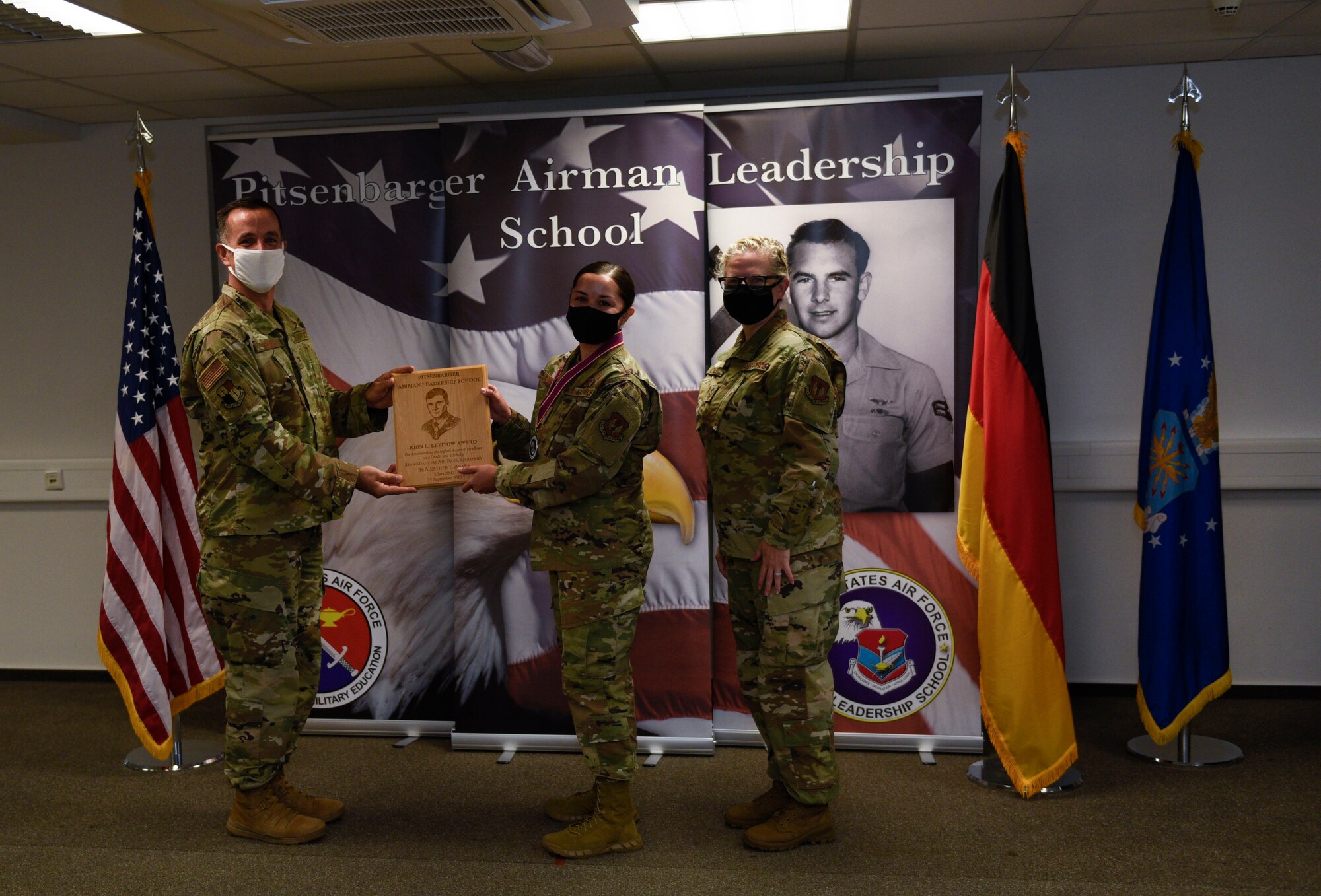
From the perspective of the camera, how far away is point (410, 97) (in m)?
4.53

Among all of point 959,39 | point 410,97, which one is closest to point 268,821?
point 410,97

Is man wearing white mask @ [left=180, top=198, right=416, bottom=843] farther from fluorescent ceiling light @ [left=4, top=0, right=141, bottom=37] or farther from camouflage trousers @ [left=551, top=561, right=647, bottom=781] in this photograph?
fluorescent ceiling light @ [left=4, top=0, right=141, bottom=37]

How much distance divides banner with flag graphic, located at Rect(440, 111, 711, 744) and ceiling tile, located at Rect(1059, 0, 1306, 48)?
5.05ft

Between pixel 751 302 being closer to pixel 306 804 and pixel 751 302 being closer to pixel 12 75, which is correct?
pixel 306 804

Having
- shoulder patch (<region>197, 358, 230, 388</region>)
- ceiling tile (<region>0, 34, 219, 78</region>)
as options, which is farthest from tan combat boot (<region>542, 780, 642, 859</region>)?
ceiling tile (<region>0, 34, 219, 78</region>)

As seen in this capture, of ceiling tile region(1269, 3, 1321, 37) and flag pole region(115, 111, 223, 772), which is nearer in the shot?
ceiling tile region(1269, 3, 1321, 37)

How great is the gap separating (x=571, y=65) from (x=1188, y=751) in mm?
3540

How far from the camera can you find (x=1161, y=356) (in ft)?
12.1

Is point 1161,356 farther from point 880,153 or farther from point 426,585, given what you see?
point 426,585

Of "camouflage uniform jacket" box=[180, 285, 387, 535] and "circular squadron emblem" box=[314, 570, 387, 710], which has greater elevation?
"camouflage uniform jacket" box=[180, 285, 387, 535]

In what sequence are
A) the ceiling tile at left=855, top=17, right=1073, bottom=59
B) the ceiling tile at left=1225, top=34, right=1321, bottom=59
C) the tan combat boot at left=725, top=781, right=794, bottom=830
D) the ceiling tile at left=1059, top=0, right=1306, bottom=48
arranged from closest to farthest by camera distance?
the tan combat boot at left=725, top=781, right=794, bottom=830 → the ceiling tile at left=1059, top=0, right=1306, bottom=48 → the ceiling tile at left=855, top=17, right=1073, bottom=59 → the ceiling tile at left=1225, top=34, right=1321, bottom=59

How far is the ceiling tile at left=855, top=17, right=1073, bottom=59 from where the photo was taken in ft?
12.1

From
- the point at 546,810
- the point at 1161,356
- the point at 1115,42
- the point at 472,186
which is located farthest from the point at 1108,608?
the point at 472,186

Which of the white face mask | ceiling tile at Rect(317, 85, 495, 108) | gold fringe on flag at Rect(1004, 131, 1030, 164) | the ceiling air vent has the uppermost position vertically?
ceiling tile at Rect(317, 85, 495, 108)
